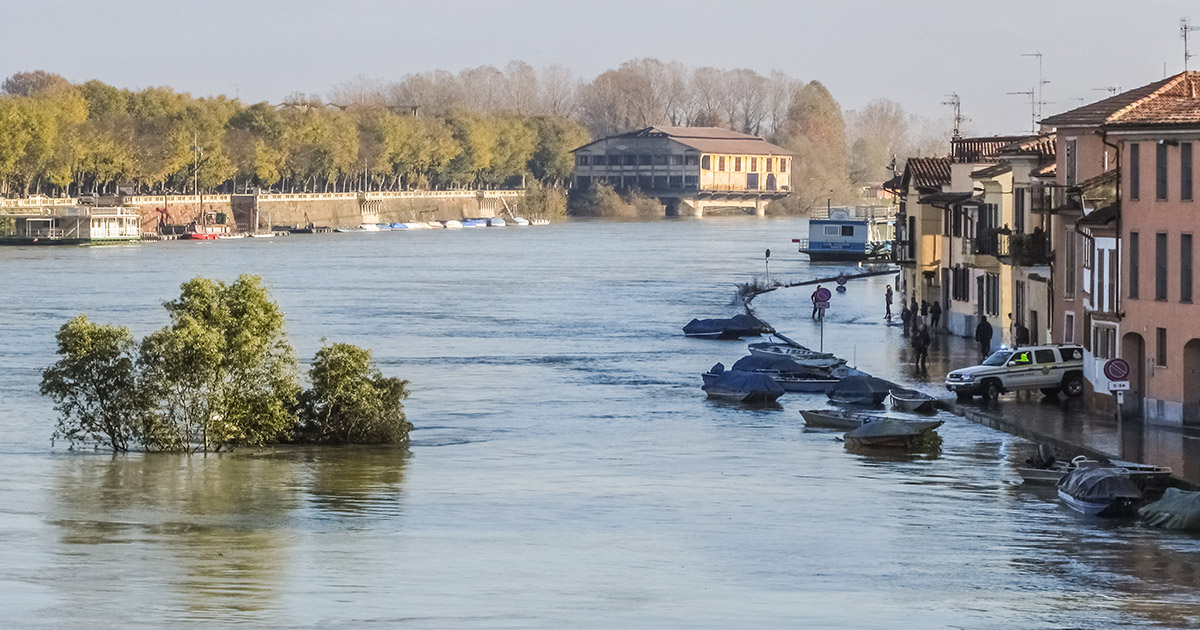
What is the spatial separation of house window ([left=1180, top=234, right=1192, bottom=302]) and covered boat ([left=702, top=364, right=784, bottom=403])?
15.2 m

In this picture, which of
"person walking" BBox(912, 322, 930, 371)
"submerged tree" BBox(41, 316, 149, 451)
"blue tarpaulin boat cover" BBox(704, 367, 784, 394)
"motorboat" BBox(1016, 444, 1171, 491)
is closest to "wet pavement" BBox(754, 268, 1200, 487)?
"person walking" BBox(912, 322, 930, 371)

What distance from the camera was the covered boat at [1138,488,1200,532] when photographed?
30000 millimetres

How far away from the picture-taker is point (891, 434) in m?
41.1

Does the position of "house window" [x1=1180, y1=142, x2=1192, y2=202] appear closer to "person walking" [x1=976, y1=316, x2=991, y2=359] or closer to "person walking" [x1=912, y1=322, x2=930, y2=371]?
"person walking" [x1=912, y1=322, x2=930, y2=371]

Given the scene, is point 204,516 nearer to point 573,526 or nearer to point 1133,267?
point 573,526

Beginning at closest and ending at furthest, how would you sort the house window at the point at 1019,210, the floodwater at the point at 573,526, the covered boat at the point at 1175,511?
the floodwater at the point at 573,526
the covered boat at the point at 1175,511
the house window at the point at 1019,210

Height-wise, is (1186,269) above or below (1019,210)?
below

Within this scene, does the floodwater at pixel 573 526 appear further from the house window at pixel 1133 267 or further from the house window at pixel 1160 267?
the house window at pixel 1160 267

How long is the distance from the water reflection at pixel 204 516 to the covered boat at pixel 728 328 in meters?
31.8

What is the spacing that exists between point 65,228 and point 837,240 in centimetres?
6825

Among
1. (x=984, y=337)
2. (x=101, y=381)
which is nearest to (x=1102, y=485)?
(x=101, y=381)

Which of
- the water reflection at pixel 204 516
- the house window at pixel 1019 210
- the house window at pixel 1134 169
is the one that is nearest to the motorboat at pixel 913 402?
the house window at pixel 1134 169

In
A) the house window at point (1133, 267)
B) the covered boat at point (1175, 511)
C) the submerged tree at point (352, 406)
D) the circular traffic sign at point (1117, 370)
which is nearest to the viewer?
the covered boat at point (1175, 511)

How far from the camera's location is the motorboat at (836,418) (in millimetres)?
44425
